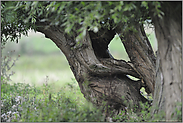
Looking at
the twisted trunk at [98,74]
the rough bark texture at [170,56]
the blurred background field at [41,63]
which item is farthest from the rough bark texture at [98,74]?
the blurred background field at [41,63]

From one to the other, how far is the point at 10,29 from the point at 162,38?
258 centimetres

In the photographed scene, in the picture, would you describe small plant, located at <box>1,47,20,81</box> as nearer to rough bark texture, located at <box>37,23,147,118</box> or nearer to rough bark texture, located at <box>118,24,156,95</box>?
rough bark texture, located at <box>37,23,147,118</box>

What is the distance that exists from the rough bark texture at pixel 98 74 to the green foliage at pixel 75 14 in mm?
239

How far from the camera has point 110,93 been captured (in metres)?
3.20

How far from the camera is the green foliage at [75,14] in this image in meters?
1.79

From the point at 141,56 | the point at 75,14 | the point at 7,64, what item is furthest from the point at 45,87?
the point at 75,14

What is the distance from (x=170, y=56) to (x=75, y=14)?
→ 1.20 meters

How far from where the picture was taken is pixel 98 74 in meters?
3.24

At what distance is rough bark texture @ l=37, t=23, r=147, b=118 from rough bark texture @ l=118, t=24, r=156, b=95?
7.5 inches

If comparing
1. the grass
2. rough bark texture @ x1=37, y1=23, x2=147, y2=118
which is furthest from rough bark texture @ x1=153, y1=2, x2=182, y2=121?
rough bark texture @ x1=37, y1=23, x2=147, y2=118

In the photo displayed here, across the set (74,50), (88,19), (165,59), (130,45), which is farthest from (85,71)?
(88,19)

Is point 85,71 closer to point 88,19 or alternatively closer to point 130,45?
point 130,45

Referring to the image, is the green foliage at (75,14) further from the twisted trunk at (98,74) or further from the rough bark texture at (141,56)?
the rough bark texture at (141,56)

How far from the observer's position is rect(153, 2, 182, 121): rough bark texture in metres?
2.12
